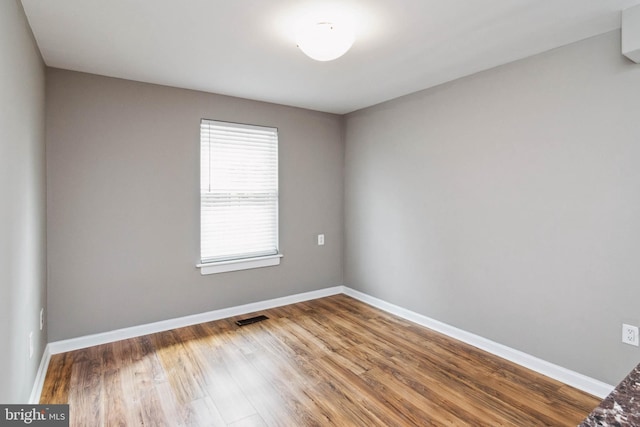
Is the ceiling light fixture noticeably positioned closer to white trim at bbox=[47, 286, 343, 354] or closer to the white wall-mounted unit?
the white wall-mounted unit

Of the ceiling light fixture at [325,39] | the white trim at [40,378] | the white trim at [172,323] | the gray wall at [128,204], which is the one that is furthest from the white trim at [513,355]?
the white trim at [40,378]

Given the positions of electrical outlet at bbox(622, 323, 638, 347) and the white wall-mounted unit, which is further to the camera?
electrical outlet at bbox(622, 323, 638, 347)

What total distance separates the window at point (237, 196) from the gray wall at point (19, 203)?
1.37 m

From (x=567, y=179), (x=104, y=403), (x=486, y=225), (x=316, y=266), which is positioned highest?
(x=567, y=179)

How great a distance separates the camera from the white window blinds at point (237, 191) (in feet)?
11.7

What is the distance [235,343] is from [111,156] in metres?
2.02

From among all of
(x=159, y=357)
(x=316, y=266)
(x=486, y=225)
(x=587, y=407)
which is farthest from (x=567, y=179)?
(x=159, y=357)

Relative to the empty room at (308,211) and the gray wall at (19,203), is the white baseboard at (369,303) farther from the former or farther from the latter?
the gray wall at (19,203)

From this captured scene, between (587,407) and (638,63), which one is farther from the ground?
(638,63)

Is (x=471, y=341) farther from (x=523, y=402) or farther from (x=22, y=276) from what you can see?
(x=22, y=276)

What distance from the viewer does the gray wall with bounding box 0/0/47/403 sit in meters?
1.56

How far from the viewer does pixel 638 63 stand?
210 centimetres

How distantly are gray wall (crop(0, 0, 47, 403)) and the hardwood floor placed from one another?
0.49 m
